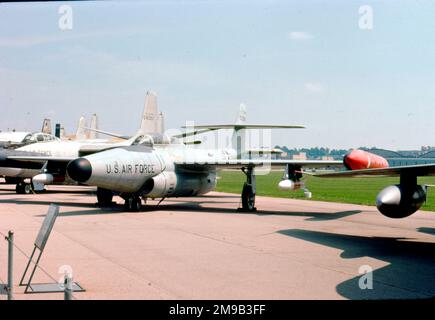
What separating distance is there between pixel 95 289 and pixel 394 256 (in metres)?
5.85

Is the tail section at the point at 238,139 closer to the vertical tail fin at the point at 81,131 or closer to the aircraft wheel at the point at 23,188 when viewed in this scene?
the aircraft wheel at the point at 23,188

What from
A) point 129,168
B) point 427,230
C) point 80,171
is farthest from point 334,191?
point 80,171

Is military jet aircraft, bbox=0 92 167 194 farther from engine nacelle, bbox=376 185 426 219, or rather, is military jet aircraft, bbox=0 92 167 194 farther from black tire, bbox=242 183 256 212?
engine nacelle, bbox=376 185 426 219

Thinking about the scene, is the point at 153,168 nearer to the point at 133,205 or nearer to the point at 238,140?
the point at 133,205

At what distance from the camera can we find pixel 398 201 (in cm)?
973

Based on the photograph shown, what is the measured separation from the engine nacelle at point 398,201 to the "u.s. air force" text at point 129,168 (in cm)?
903

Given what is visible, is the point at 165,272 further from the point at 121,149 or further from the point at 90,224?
the point at 121,149

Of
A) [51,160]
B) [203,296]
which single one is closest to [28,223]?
[51,160]

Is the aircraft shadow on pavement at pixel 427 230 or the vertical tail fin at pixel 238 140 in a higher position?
the vertical tail fin at pixel 238 140

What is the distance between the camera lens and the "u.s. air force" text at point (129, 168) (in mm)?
16438

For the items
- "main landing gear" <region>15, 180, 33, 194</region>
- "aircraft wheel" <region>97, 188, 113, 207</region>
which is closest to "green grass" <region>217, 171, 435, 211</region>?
"aircraft wheel" <region>97, 188, 113, 207</region>

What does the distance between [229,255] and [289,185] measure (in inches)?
377

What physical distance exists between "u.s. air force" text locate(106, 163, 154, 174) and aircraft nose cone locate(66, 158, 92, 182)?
73 centimetres

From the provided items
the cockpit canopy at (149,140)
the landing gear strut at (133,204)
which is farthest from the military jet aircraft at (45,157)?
the landing gear strut at (133,204)
